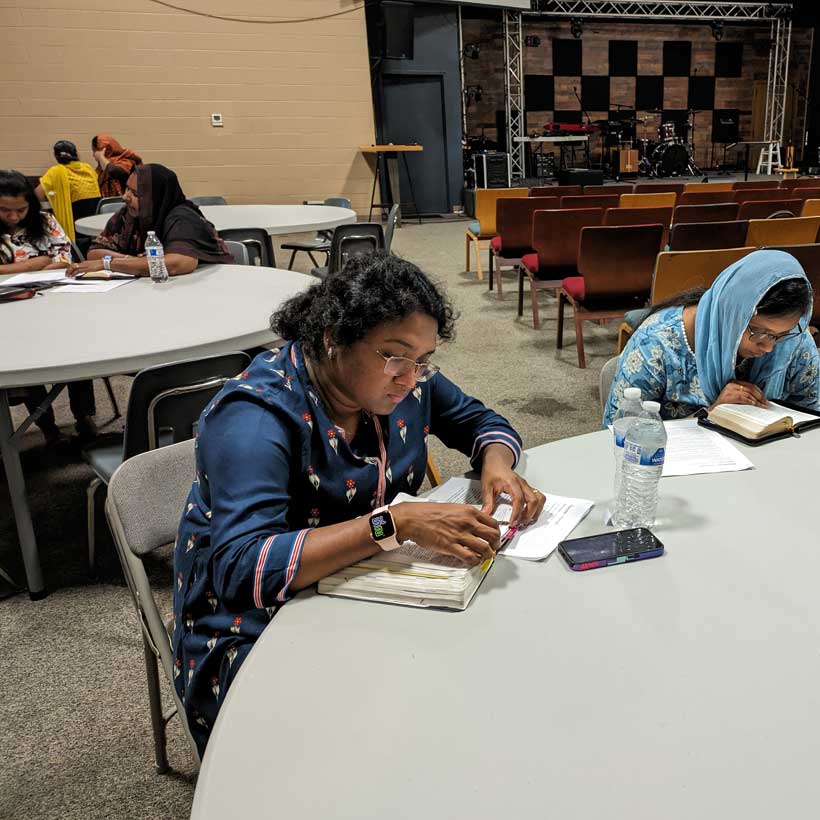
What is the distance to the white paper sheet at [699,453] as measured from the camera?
4.10 feet

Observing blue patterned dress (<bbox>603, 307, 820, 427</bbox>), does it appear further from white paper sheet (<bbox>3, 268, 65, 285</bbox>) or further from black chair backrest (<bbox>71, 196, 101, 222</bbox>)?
black chair backrest (<bbox>71, 196, 101, 222</bbox>)

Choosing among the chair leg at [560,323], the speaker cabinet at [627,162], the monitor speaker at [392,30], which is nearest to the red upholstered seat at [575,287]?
the chair leg at [560,323]

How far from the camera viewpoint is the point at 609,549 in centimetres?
97

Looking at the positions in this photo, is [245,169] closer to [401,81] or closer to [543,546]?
[401,81]

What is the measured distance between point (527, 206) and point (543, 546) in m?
4.27

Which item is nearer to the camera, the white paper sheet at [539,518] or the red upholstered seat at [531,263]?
the white paper sheet at [539,518]

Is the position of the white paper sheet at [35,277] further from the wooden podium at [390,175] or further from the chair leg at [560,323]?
the wooden podium at [390,175]

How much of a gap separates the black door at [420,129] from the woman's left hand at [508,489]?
963 cm

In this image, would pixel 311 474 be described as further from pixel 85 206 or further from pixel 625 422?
pixel 85 206

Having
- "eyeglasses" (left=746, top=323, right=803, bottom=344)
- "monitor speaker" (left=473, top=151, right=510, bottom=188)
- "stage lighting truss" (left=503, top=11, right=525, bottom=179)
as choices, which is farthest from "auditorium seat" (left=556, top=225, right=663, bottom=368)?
"stage lighting truss" (left=503, top=11, right=525, bottom=179)

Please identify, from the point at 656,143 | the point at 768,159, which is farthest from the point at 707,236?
the point at 656,143

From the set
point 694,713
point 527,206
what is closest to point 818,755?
point 694,713

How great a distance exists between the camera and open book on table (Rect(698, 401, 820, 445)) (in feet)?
4.43

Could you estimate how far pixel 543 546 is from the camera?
3.33 ft
